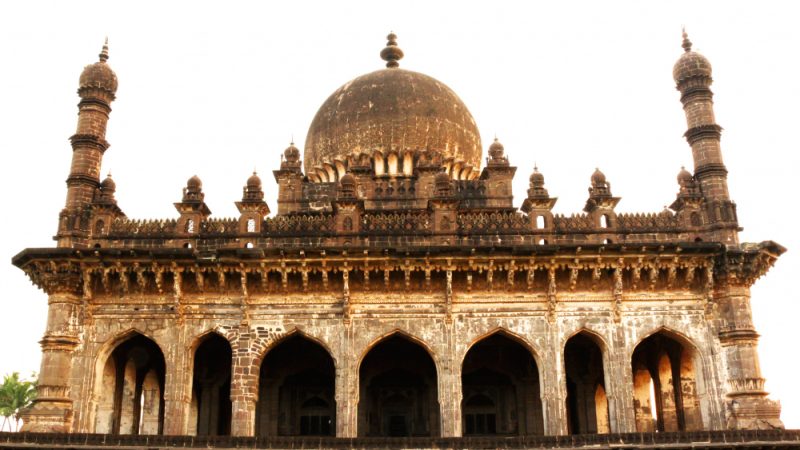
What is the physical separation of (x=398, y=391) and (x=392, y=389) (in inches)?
6.2

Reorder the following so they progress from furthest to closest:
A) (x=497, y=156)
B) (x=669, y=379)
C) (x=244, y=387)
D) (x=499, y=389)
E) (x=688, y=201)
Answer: (x=497, y=156) → (x=499, y=389) → (x=669, y=379) → (x=688, y=201) → (x=244, y=387)

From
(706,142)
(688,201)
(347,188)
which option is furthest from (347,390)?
(706,142)

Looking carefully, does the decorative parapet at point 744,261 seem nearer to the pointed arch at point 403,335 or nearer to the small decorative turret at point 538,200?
the small decorative turret at point 538,200

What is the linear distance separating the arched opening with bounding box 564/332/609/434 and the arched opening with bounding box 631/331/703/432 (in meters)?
1.08

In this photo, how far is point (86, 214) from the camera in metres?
16.5

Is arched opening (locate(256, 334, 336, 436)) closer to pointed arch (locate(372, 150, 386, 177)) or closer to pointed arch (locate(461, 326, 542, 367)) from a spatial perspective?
pointed arch (locate(461, 326, 542, 367))

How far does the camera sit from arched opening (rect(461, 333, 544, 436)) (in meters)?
18.0

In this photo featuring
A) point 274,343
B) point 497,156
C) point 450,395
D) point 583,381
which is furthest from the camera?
point 497,156

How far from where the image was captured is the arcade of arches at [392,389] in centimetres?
1781

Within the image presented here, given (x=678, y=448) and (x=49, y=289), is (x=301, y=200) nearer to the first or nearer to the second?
(x=49, y=289)

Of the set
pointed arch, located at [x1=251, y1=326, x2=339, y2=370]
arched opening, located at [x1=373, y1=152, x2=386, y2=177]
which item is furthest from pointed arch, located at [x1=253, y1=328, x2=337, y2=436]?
arched opening, located at [x1=373, y1=152, x2=386, y2=177]

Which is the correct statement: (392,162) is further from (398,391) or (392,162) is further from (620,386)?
(620,386)

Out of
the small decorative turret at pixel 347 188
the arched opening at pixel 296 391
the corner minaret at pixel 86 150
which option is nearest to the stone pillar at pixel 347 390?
the arched opening at pixel 296 391

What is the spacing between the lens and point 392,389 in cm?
1855
